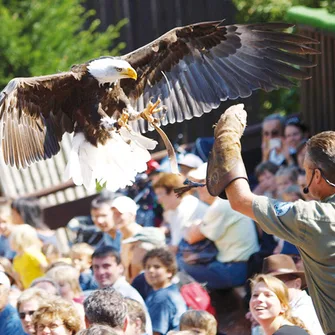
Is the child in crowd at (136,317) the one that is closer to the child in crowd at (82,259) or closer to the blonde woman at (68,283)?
the blonde woman at (68,283)

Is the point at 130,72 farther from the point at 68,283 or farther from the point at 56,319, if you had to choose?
the point at 56,319

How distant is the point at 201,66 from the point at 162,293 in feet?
5.76

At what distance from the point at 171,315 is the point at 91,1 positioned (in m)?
7.34

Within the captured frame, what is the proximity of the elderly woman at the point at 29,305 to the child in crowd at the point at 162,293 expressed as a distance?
86 centimetres

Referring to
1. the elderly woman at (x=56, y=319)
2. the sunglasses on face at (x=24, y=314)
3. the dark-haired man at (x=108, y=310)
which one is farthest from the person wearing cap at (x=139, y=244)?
the dark-haired man at (x=108, y=310)

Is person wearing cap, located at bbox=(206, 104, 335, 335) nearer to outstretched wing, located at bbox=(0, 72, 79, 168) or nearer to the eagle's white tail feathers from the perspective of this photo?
the eagle's white tail feathers

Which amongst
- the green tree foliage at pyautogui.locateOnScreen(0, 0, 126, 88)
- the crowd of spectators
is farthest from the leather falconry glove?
the green tree foliage at pyautogui.locateOnScreen(0, 0, 126, 88)

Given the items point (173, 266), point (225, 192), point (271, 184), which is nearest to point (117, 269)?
point (173, 266)

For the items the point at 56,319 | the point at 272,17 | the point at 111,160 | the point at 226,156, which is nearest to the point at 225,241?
the point at 111,160

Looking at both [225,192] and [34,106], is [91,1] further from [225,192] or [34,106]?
[225,192]

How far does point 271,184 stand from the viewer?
8.02 m

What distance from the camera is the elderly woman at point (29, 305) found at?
18.2 ft

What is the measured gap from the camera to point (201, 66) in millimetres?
6750

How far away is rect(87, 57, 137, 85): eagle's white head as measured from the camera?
602 cm
